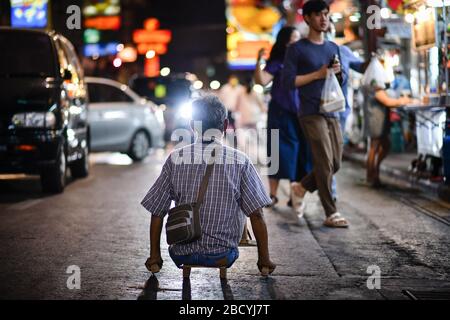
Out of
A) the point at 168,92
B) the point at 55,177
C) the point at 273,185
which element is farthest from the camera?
the point at 168,92

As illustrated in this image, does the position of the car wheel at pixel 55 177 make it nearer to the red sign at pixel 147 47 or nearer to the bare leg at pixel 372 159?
the bare leg at pixel 372 159

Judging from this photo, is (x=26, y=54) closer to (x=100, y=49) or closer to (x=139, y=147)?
(x=139, y=147)

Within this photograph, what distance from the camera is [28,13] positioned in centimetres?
2577

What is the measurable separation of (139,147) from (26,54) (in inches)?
254

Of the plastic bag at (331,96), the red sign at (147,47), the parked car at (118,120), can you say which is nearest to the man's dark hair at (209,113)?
the plastic bag at (331,96)

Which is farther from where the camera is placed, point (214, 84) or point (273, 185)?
point (214, 84)

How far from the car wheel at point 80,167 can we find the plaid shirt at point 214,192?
8.18 metres

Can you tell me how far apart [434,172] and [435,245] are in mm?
5064

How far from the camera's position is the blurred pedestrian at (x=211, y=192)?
548 centimetres

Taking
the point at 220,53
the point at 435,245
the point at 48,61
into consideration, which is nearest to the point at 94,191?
the point at 48,61

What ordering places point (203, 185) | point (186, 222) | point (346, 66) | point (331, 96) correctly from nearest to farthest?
point (186, 222), point (203, 185), point (331, 96), point (346, 66)

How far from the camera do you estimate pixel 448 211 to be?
979 centimetres

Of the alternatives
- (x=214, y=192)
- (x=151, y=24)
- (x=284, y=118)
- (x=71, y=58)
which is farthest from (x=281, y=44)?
(x=151, y=24)

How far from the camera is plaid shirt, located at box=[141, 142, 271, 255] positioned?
548cm
